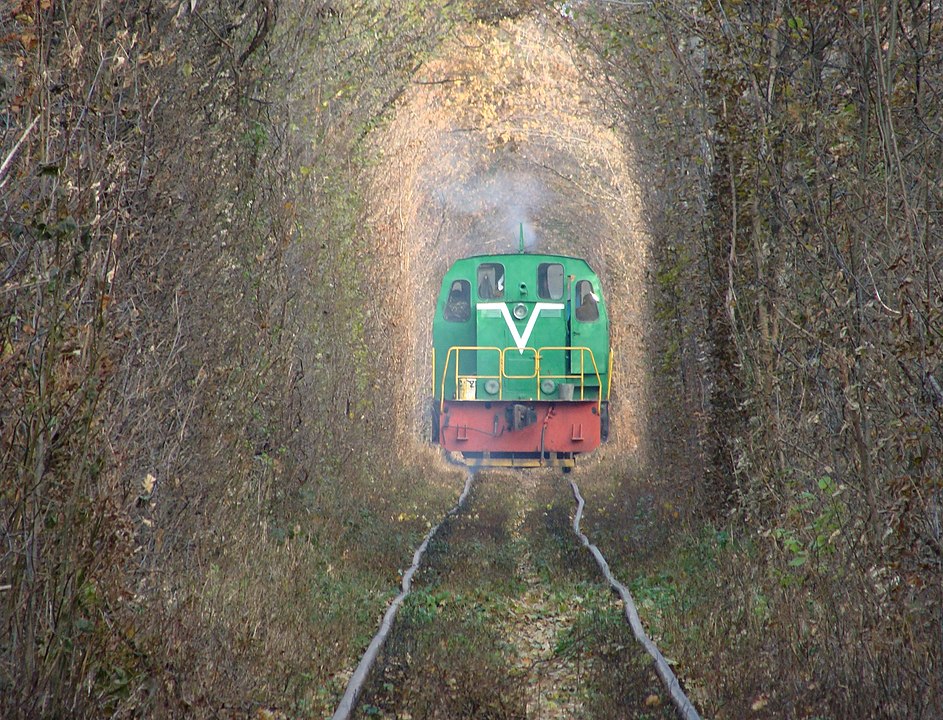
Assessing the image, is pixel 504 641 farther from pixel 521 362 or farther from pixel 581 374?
pixel 521 362

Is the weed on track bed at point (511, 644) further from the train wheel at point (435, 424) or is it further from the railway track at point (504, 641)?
the train wheel at point (435, 424)

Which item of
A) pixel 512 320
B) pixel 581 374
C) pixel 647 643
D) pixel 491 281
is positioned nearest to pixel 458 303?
pixel 491 281

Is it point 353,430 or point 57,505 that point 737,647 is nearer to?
point 57,505

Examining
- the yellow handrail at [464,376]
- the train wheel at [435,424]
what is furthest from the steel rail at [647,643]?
the train wheel at [435,424]

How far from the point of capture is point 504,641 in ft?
26.4

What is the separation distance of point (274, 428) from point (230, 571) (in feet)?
7.82

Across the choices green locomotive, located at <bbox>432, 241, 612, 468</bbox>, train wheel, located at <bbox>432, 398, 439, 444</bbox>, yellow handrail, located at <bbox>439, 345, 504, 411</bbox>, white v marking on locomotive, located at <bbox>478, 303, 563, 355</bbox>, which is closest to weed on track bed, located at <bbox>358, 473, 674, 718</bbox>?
green locomotive, located at <bbox>432, 241, 612, 468</bbox>

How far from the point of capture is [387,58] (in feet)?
55.3

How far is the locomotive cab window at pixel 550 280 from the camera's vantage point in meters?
19.0

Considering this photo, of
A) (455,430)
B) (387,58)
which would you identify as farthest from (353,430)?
(387,58)

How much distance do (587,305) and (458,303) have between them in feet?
7.14

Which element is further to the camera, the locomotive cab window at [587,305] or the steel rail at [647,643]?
the locomotive cab window at [587,305]

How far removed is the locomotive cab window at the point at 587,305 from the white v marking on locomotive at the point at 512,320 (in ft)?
1.03

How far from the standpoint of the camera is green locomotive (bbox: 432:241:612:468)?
17.8 m
